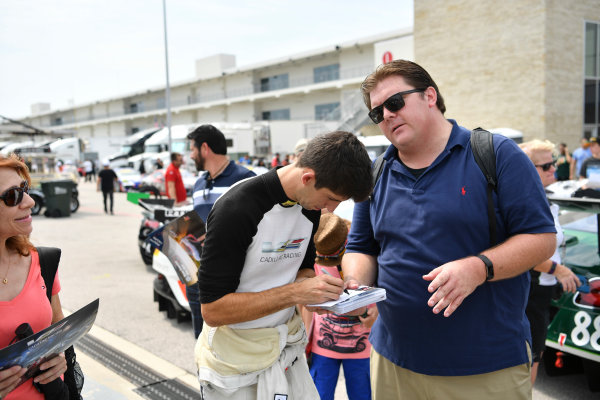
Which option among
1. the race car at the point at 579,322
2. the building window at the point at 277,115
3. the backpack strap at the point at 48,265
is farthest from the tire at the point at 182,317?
the building window at the point at 277,115

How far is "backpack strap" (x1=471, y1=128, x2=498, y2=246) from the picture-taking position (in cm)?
200

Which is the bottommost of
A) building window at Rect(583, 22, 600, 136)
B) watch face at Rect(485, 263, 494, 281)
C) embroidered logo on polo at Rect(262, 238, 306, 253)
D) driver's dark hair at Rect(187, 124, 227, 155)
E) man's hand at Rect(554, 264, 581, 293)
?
man's hand at Rect(554, 264, 581, 293)

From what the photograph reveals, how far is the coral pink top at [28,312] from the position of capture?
207 cm

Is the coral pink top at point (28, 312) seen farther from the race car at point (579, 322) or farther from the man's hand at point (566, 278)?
the race car at point (579, 322)

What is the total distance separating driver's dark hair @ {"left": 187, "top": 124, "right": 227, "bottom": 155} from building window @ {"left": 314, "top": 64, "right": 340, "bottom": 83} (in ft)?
134

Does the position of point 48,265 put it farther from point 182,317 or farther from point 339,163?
point 182,317

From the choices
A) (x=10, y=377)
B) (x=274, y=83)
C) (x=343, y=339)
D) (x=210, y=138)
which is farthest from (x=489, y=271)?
(x=274, y=83)

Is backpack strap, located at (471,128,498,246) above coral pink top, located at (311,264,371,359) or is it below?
above

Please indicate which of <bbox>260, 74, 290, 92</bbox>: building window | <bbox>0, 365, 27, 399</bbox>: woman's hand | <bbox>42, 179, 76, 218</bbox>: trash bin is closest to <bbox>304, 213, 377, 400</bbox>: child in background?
<bbox>0, 365, 27, 399</bbox>: woman's hand

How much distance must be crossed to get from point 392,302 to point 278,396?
0.67m

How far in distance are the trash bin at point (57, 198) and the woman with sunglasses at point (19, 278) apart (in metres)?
16.3

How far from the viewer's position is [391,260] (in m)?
2.22

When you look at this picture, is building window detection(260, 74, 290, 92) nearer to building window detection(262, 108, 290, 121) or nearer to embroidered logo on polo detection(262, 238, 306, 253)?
building window detection(262, 108, 290, 121)

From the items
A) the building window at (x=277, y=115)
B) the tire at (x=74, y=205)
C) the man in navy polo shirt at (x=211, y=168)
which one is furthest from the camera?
the building window at (x=277, y=115)
